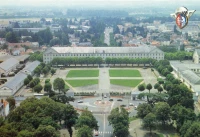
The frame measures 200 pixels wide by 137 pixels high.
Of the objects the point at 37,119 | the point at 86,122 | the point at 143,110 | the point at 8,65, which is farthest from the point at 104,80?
the point at 37,119

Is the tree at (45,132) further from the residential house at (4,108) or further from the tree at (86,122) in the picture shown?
the residential house at (4,108)

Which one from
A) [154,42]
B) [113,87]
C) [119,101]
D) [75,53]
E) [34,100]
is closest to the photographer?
[34,100]

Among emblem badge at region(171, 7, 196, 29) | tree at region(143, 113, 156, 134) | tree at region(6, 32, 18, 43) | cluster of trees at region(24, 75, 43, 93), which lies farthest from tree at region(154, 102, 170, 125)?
tree at region(6, 32, 18, 43)

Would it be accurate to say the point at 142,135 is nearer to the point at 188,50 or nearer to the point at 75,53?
the point at 75,53

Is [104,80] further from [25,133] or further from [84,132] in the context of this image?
[25,133]

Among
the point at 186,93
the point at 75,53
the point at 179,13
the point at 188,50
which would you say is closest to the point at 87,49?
the point at 75,53
